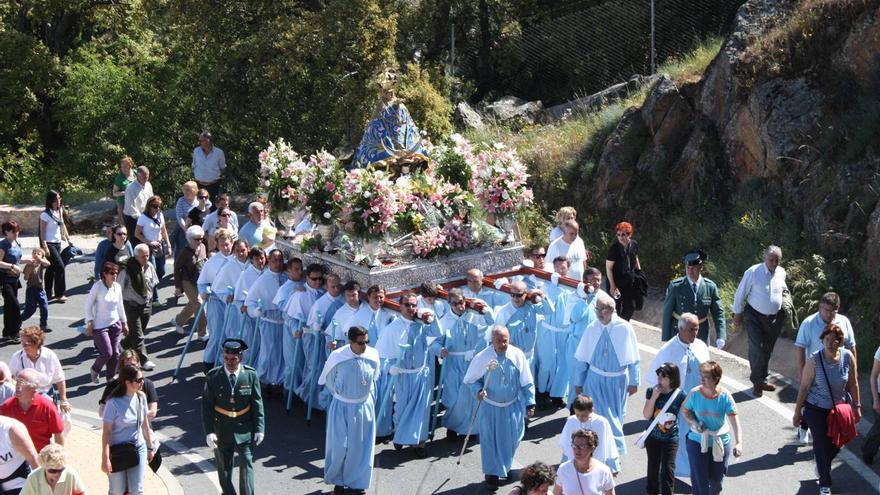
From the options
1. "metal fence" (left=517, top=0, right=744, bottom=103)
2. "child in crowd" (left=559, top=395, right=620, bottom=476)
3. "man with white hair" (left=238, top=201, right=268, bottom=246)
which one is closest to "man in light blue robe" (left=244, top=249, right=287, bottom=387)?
"man with white hair" (left=238, top=201, right=268, bottom=246)

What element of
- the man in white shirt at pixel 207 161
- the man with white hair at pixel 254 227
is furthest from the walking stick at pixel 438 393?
the man in white shirt at pixel 207 161

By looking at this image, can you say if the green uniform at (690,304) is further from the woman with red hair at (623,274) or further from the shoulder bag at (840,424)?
the shoulder bag at (840,424)

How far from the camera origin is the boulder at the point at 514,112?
23.4 metres

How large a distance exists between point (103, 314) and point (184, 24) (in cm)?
1042

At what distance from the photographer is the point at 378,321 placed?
40.8ft

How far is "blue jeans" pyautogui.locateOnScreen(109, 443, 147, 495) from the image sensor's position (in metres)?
9.91

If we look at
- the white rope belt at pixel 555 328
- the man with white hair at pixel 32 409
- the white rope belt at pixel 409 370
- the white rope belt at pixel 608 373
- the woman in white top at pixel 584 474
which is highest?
the man with white hair at pixel 32 409

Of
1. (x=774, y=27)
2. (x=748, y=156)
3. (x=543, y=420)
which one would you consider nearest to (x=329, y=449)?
(x=543, y=420)

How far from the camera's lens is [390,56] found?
21.8 m

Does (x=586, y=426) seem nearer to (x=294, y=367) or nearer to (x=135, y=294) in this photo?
(x=294, y=367)

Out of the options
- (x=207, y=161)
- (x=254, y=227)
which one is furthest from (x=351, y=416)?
(x=207, y=161)

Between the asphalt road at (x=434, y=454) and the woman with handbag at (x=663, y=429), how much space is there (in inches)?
21.5

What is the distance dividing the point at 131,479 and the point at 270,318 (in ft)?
13.4

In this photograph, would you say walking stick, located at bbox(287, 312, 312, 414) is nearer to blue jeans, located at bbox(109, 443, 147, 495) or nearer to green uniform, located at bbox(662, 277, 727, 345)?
blue jeans, located at bbox(109, 443, 147, 495)
